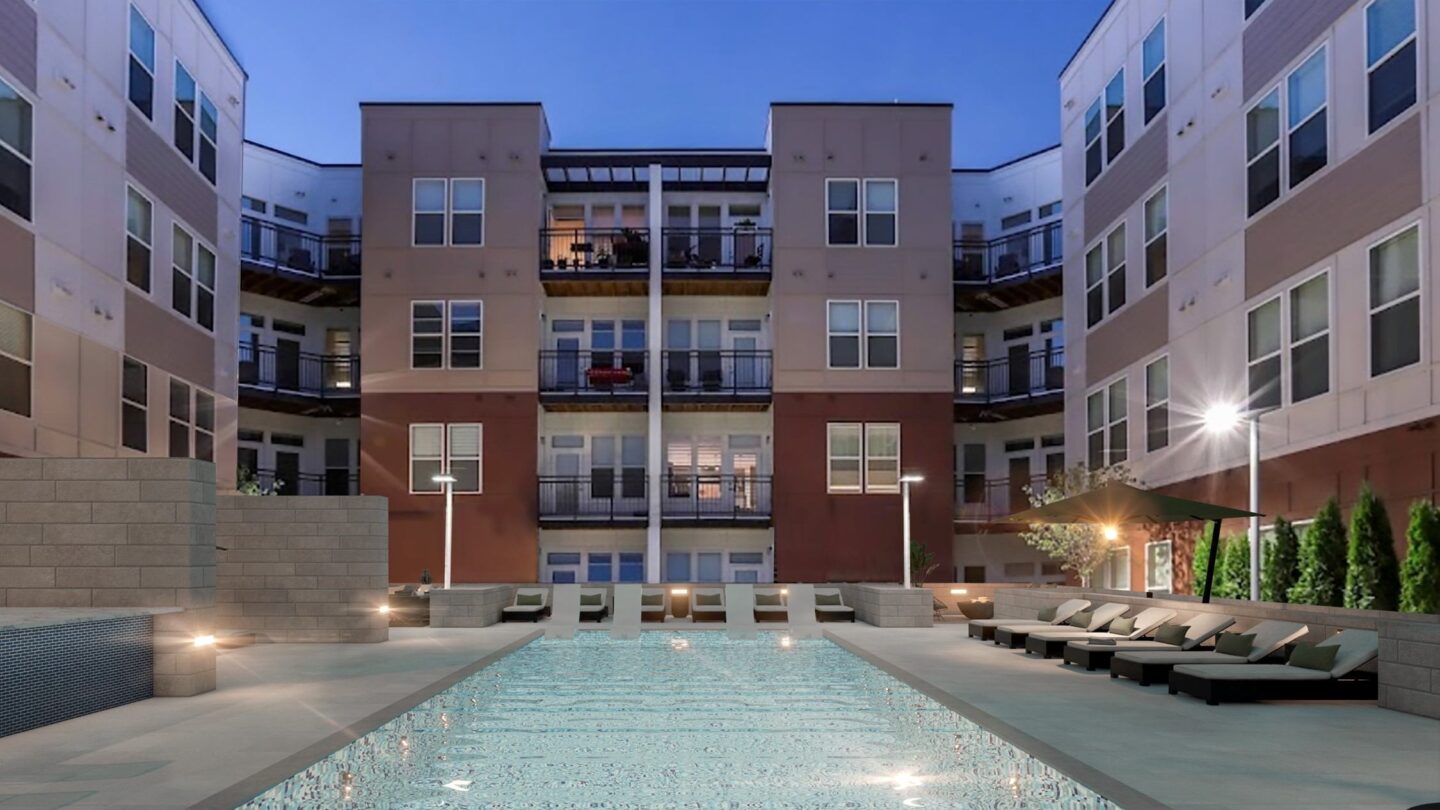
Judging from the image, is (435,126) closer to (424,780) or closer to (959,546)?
(959,546)

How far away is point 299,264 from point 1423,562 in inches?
990

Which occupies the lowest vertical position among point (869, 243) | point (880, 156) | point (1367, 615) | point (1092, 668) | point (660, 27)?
point (1092, 668)

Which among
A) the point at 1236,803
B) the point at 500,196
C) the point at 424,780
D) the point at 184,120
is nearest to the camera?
the point at 1236,803

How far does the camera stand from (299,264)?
30.4 meters

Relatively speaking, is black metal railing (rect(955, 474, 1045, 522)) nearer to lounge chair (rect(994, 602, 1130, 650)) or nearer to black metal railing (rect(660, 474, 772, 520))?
black metal railing (rect(660, 474, 772, 520))

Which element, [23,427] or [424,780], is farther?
[23,427]

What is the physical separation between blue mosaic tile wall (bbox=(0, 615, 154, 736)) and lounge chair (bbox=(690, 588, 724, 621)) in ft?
46.6

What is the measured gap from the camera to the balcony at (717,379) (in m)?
28.8

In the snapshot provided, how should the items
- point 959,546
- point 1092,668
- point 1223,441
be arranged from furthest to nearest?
1. point 959,546
2. point 1223,441
3. point 1092,668

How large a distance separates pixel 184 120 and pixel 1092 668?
1711cm

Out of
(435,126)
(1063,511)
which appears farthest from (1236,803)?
(435,126)

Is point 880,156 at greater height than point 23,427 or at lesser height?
greater

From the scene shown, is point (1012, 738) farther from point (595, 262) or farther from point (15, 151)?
point (595, 262)

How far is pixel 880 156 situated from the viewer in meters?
29.2
